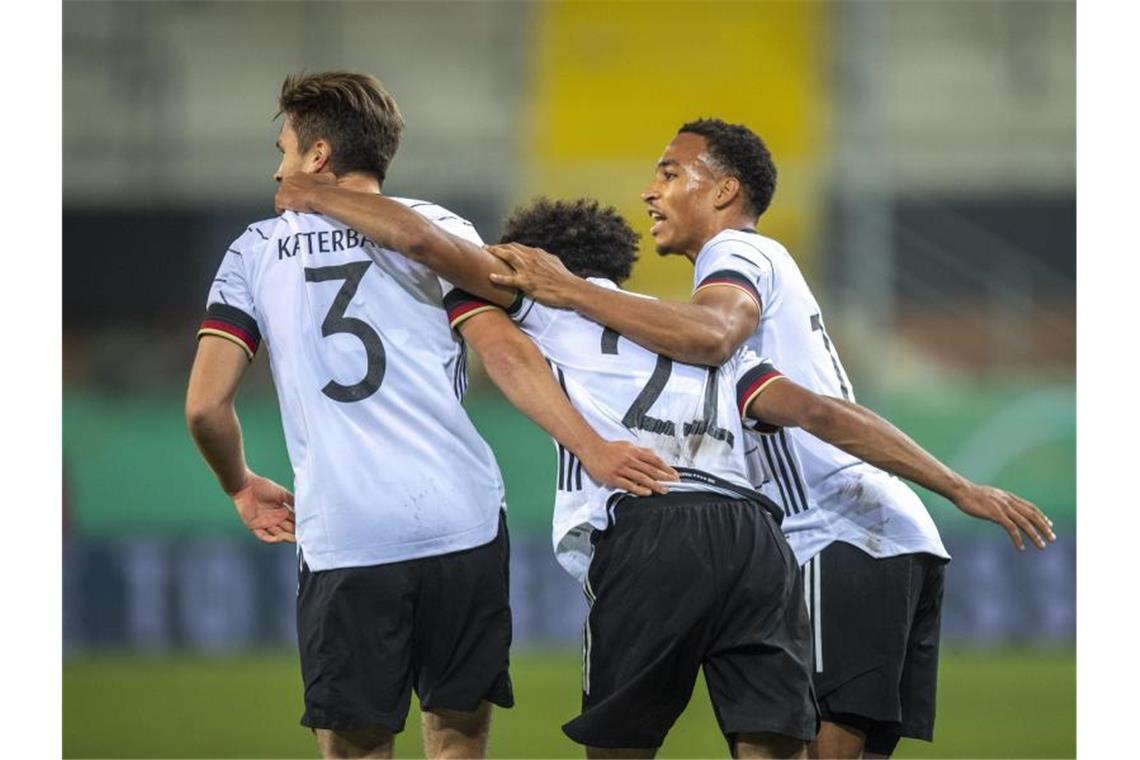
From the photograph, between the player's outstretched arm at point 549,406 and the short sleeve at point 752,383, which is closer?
the player's outstretched arm at point 549,406

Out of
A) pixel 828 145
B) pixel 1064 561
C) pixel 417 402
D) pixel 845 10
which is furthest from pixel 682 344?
pixel 845 10

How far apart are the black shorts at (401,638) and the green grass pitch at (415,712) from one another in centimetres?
452

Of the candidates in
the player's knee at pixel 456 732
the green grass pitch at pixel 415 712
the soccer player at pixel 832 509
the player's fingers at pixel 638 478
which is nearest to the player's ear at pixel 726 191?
the soccer player at pixel 832 509

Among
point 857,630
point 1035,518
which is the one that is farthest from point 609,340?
point 1035,518

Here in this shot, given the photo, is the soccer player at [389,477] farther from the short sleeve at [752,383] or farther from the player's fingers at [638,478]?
the short sleeve at [752,383]

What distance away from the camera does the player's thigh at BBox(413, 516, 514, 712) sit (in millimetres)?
4133

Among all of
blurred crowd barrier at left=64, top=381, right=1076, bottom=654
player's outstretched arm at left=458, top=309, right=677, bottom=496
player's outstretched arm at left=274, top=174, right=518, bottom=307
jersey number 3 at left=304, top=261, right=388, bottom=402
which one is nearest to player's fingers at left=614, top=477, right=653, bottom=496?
player's outstretched arm at left=458, top=309, right=677, bottom=496

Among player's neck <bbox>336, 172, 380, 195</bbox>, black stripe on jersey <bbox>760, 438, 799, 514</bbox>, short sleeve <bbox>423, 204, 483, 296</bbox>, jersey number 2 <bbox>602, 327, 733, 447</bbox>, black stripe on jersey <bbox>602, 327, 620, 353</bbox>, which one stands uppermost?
player's neck <bbox>336, 172, 380, 195</bbox>

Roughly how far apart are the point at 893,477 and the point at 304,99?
199cm

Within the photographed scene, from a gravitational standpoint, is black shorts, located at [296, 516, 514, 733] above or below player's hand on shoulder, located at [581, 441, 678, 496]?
below

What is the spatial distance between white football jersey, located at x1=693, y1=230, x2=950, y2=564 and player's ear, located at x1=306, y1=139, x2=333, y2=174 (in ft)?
3.49

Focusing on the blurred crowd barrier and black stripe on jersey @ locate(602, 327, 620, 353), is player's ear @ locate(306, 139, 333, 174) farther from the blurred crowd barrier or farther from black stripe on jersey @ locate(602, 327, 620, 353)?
the blurred crowd barrier

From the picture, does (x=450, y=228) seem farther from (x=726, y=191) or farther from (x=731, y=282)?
(x=726, y=191)

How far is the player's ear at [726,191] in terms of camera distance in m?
4.75
